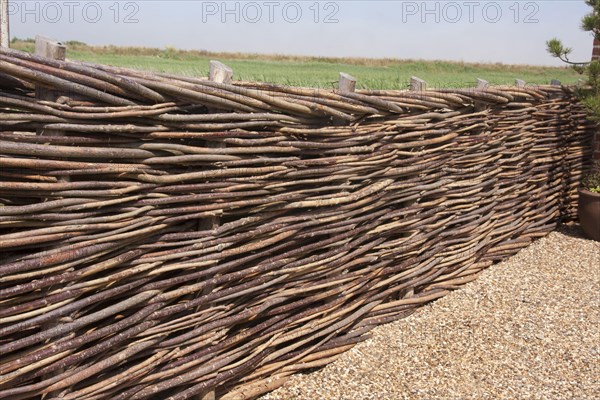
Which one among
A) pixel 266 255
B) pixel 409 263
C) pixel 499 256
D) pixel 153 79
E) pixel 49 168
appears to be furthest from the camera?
pixel 499 256

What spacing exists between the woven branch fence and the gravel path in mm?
145

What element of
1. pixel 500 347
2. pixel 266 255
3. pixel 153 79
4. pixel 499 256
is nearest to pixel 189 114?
pixel 153 79

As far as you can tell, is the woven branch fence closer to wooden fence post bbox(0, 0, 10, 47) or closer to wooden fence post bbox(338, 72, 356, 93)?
wooden fence post bbox(338, 72, 356, 93)

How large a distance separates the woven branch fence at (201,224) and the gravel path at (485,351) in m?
0.14

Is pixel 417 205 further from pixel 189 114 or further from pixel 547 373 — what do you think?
pixel 189 114

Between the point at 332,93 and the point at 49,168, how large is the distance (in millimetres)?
1479

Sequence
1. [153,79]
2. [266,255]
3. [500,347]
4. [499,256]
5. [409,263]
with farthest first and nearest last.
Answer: [499,256]
[409,263]
[500,347]
[266,255]
[153,79]

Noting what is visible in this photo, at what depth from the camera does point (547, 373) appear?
366 cm

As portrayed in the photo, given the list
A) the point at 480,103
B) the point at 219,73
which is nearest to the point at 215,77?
the point at 219,73

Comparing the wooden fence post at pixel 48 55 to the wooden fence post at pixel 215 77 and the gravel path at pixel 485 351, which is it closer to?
the wooden fence post at pixel 215 77

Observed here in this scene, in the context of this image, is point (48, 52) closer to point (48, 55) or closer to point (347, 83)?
point (48, 55)

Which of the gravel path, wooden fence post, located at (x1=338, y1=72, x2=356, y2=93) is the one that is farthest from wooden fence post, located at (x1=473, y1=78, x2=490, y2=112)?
wooden fence post, located at (x1=338, y1=72, x2=356, y2=93)

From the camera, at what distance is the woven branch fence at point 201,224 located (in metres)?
2.24

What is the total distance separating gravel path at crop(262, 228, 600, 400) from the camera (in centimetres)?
342
